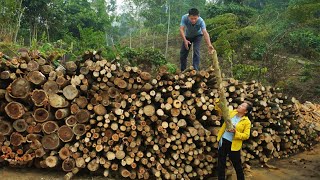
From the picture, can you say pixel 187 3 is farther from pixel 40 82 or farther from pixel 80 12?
pixel 40 82

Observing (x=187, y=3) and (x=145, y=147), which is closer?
(x=145, y=147)

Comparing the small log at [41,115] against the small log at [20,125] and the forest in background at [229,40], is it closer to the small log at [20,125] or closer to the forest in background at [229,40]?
the small log at [20,125]

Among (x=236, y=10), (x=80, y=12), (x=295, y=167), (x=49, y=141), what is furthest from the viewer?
(x=80, y=12)

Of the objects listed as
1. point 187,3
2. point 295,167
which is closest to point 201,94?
point 295,167

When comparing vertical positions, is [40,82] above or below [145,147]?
above

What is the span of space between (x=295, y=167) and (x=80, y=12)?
19.9 metres

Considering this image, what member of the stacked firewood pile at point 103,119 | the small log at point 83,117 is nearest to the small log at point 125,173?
the stacked firewood pile at point 103,119

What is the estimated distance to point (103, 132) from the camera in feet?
18.8

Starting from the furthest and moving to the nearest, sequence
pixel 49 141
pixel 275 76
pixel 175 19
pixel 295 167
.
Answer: pixel 175 19 → pixel 275 76 → pixel 295 167 → pixel 49 141

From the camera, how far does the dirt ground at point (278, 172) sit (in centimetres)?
568

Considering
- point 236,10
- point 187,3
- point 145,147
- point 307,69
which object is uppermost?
point 187,3

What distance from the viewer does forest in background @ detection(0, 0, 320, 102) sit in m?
13.7

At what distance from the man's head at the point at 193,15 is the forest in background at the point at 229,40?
1.79 meters

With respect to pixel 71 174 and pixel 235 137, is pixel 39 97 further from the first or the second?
pixel 235 137
